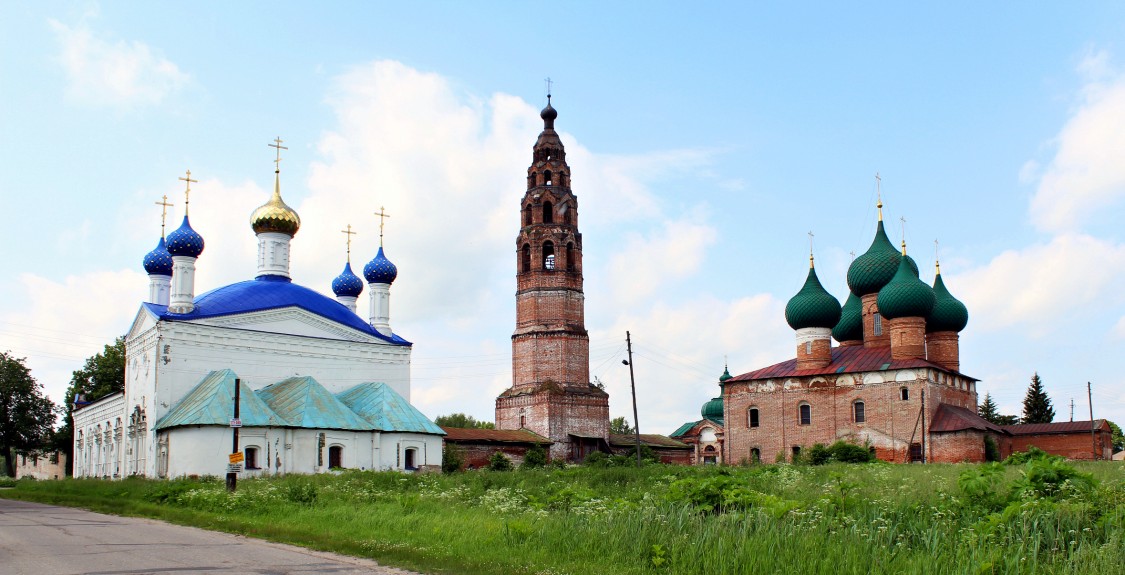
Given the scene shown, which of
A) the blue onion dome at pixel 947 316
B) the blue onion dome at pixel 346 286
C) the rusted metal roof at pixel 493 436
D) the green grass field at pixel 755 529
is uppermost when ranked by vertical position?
the blue onion dome at pixel 346 286

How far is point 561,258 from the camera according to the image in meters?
45.7

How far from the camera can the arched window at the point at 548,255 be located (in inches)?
1810

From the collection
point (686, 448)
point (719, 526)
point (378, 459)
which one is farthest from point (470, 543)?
point (686, 448)


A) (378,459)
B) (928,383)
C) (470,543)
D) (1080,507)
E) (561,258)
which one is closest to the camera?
(1080,507)

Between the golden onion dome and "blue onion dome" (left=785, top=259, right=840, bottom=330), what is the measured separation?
2001 cm

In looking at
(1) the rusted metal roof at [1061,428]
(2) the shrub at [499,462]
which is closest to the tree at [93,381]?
(2) the shrub at [499,462]

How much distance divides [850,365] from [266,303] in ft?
70.5

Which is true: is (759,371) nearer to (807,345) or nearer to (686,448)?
(807,345)

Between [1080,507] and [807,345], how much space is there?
98.8ft

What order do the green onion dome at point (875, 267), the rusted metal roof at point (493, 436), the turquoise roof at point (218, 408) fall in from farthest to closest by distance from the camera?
the green onion dome at point (875, 267) → the rusted metal roof at point (493, 436) → the turquoise roof at point (218, 408)

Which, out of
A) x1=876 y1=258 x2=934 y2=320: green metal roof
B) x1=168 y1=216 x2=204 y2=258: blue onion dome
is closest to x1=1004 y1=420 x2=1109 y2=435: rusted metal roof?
x1=876 y1=258 x2=934 y2=320: green metal roof

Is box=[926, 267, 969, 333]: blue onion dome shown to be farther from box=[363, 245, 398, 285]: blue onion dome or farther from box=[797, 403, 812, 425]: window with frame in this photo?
box=[363, 245, 398, 285]: blue onion dome

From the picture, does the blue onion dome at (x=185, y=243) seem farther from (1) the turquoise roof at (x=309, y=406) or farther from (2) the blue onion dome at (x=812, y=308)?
(2) the blue onion dome at (x=812, y=308)

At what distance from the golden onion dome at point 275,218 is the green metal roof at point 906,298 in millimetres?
22593
